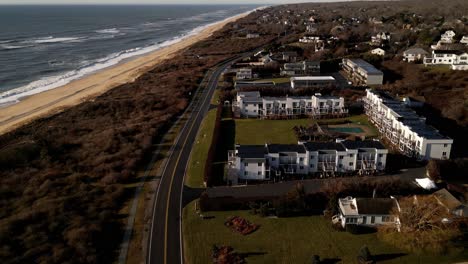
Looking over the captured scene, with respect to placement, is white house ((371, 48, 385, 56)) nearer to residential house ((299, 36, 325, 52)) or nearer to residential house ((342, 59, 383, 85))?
residential house ((342, 59, 383, 85))

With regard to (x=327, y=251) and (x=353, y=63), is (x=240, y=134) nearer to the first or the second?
(x=327, y=251)

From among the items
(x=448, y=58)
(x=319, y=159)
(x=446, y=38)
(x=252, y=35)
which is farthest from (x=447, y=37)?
(x=319, y=159)

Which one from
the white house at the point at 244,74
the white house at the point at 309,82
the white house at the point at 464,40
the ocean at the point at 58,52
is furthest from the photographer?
the white house at the point at 464,40

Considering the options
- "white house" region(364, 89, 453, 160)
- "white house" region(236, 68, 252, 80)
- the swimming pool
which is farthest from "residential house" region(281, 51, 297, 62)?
the swimming pool

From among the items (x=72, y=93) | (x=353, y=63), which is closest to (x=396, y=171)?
(x=353, y=63)

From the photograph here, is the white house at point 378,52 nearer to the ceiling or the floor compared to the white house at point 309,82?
nearer to the ceiling

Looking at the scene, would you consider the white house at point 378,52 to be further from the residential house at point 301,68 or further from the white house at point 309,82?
the white house at point 309,82

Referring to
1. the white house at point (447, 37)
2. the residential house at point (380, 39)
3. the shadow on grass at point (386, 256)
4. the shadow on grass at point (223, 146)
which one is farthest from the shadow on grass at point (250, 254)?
the residential house at point (380, 39)
